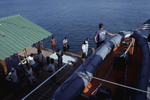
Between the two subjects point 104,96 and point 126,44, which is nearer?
point 104,96

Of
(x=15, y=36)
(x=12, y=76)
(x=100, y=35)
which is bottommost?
(x=12, y=76)

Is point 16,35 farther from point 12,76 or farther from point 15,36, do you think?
point 12,76

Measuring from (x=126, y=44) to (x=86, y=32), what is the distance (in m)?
19.0

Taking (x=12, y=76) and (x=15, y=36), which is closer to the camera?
(x=12, y=76)

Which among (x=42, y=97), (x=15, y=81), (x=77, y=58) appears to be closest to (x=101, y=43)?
(x=77, y=58)

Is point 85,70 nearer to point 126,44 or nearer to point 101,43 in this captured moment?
point 101,43

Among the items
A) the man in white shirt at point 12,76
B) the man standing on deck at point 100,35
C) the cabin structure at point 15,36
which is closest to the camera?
the cabin structure at point 15,36

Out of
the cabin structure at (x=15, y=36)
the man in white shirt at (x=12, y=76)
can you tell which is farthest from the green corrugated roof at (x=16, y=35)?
the man in white shirt at (x=12, y=76)

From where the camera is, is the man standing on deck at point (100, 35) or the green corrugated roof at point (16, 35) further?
the man standing on deck at point (100, 35)

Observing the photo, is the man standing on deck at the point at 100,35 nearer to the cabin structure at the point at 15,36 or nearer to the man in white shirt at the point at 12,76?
the cabin structure at the point at 15,36

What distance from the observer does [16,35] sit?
7930 mm

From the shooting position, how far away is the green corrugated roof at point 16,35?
6810mm

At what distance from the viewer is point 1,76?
291 inches

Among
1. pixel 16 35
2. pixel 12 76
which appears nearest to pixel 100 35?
pixel 16 35
